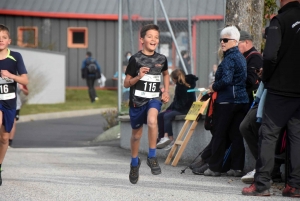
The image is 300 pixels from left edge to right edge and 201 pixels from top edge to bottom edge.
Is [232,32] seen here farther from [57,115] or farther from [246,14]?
[57,115]

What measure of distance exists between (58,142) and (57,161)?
19.0 ft

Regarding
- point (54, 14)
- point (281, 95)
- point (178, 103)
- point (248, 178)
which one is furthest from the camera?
point (54, 14)

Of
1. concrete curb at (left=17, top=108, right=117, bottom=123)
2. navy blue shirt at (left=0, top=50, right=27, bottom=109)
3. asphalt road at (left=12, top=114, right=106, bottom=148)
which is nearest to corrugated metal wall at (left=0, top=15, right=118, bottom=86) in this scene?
concrete curb at (left=17, top=108, right=117, bottom=123)

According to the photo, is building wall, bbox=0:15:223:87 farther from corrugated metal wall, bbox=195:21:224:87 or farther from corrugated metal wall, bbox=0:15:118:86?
corrugated metal wall, bbox=195:21:224:87

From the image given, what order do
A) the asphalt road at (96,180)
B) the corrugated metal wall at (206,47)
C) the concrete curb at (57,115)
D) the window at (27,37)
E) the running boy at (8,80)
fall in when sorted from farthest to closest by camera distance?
the window at (27,37)
the concrete curb at (57,115)
the corrugated metal wall at (206,47)
the running boy at (8,80)
the asphalt road at (96,180)

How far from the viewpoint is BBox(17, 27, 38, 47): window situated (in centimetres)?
3456

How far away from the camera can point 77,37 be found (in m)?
38.9

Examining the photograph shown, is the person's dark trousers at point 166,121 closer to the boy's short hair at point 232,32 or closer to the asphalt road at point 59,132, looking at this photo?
the boy's short hair at point 232,32

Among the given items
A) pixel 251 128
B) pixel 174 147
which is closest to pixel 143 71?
pixel 251 128

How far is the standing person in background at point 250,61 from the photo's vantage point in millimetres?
10438

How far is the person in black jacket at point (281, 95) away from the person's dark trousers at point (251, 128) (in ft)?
2.75

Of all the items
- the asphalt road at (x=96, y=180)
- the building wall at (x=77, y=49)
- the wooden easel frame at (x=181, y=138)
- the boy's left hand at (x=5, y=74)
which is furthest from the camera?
the building wall at (x=77, y=49)

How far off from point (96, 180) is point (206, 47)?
9.31 m

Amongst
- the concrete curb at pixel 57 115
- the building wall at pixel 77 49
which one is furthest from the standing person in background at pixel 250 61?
the building wall at pixel 77 49
